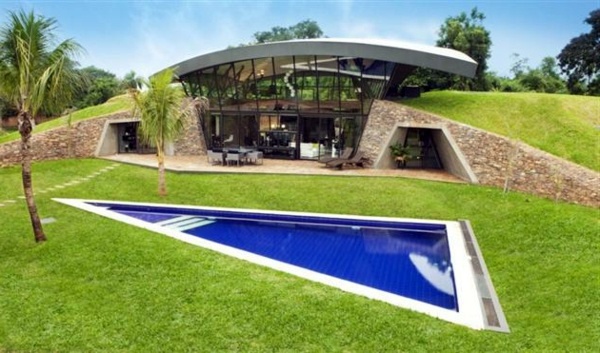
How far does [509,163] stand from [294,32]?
6497 cm

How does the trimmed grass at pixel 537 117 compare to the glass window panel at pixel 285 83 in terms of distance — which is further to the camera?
the glass window panel at pixel 285 83

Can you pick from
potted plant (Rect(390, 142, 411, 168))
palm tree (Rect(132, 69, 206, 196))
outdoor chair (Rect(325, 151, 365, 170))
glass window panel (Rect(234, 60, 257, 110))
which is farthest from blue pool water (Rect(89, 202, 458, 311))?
glass window panel (Rect(234, 60, 257, 110))

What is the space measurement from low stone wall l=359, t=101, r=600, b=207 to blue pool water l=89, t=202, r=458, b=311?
4764mm

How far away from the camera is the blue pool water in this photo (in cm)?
906

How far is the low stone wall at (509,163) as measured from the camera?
539 inches

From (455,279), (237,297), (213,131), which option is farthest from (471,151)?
(213,131)

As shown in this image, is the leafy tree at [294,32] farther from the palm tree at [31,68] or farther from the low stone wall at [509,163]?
the palm tree at [31,68]

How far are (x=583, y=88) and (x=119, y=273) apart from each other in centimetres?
3611

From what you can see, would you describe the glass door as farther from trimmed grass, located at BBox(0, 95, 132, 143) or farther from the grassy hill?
trimmed grass, located at BBox(0, 95, 132, 143)

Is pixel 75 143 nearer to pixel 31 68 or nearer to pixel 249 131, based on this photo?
pixel 249 131

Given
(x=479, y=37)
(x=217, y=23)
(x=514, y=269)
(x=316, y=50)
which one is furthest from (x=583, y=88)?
(x=217, y=23)

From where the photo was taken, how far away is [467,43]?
33562 millimetres

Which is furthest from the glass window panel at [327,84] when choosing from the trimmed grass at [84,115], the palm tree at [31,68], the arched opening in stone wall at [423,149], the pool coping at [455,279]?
the palm tree at [31,68]

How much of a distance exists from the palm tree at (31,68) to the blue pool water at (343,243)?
505 centimetres
